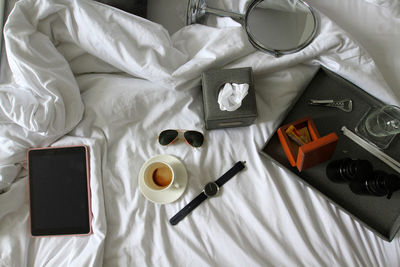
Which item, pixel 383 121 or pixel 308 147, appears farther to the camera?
pixel 383 121

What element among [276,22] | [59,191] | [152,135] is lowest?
[59,191]

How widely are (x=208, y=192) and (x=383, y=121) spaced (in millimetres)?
510

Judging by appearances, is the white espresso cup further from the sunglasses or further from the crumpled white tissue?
the crumpled white tissue

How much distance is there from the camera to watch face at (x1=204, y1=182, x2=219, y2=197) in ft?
2.59

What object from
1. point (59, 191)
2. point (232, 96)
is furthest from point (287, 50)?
point (59, 191)

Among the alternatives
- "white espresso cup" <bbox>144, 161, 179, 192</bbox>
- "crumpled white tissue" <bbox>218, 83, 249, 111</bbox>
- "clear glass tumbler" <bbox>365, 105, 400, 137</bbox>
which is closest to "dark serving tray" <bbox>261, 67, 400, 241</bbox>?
"clear glass tumbler" <bbox>365, 105, 400, 137</bbox>

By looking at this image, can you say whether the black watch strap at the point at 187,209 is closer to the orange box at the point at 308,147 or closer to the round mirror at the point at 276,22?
the orange box at the point at 308,147

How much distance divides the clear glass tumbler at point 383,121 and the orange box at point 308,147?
0.15m

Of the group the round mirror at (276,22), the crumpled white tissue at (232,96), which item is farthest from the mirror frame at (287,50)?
the crumpled white tissue at (232,96)

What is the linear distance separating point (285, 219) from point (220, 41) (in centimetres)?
50

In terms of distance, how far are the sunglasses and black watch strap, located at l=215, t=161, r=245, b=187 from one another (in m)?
0.11

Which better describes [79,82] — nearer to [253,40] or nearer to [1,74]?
[1,74]

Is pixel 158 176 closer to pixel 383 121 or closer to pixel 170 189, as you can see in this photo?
pixel 170 189

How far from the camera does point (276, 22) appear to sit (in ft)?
2.87
